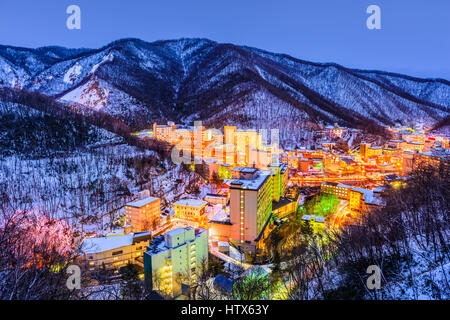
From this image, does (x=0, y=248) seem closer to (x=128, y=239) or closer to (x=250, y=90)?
(x=128, y=239)

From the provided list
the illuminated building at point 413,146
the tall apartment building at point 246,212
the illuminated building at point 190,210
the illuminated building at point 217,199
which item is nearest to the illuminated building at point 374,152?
the illuminated building at point 413,146

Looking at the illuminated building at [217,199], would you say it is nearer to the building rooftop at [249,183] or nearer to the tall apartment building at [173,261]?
the building rooftop at [249,183]

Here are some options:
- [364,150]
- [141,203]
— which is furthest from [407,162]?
[141,203]

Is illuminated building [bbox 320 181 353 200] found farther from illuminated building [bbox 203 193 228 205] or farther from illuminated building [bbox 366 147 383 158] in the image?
illuminated building [bbox 366 147 383 158]

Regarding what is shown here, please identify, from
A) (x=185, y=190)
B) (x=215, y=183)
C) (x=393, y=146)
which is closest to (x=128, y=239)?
(x=185, y=190)

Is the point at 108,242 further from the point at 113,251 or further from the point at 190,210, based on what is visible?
the point at 190,210
